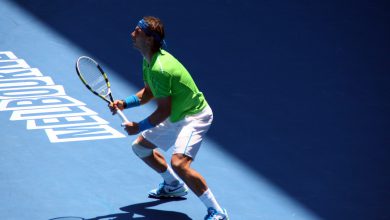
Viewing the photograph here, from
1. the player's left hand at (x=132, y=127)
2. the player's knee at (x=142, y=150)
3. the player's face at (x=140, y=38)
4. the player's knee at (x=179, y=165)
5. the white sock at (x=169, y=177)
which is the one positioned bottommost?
the white sock at (x=169, y=177)

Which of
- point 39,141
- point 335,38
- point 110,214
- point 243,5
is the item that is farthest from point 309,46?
point 110,214

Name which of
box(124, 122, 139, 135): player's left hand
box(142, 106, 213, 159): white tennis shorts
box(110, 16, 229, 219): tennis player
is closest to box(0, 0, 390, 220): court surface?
box(110, 16, 229, 219): tennis player

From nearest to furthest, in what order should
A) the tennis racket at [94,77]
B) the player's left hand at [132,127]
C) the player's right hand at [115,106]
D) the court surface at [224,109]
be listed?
the player's left hand at [132,127], the player's right hand at [115,106], the tennis racket at [94,77], the court surface at [224,109]

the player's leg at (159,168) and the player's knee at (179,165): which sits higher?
the player's knee at (179,165)

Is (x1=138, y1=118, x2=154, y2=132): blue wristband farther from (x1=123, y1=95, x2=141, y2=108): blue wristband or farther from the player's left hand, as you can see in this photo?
(x1=123, y1=95, x2=141, y2=108): blue wristband

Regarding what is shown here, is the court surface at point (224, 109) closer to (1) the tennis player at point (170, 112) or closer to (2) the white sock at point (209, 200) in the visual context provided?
(2) the white sock at point (209, 200)

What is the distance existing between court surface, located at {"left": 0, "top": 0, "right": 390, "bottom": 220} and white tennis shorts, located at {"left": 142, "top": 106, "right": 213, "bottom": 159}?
2.25 feet

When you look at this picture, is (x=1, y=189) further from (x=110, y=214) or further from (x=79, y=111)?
(x=79, y=111)

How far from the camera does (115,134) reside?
8703 millimetres

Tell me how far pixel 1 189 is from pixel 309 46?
5.56 meters

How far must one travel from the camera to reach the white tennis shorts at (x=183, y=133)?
22.0 feet

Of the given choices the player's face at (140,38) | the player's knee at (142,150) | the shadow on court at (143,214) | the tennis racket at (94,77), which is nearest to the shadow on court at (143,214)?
the shadow on court at (143,214)

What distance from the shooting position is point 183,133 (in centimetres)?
677

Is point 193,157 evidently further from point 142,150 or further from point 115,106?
point 115,106
